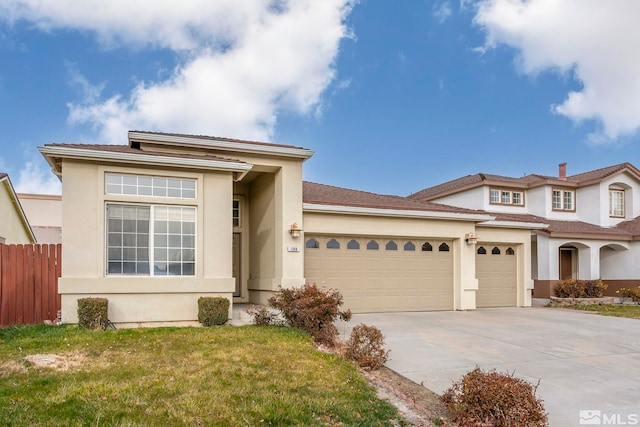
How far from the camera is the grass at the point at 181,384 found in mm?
4355

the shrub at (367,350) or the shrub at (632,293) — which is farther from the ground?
the shrub at (367,350)

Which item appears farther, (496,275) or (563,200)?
(563,200)

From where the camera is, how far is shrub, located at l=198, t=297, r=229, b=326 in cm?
941

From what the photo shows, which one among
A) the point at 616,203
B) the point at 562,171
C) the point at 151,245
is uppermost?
the point at 562,171

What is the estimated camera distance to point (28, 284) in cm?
970

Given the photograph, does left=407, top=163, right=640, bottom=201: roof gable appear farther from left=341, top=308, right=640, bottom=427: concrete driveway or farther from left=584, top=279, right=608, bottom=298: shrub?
left=341, top=308, right=640, bottom=427: concrete driveway

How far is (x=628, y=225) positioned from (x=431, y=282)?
13025 millimetres

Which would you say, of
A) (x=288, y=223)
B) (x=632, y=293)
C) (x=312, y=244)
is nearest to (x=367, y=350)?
(x=288, y=223)

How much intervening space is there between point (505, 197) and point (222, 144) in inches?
590

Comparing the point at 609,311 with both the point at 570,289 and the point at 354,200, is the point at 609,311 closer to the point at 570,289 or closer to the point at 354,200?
the point at 570,289

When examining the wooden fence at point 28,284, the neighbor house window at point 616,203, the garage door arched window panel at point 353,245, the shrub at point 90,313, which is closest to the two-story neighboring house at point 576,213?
the neighbor house window at point 616,203

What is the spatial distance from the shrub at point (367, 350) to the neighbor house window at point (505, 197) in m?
15.5

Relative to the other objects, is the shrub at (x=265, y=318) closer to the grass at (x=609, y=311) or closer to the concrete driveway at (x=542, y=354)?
the concrete driveway at (x=542, y=354)

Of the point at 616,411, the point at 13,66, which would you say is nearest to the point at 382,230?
the point at 616,411
